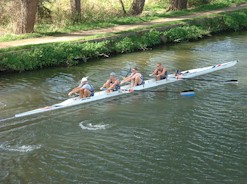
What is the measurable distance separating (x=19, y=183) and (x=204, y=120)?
691cm

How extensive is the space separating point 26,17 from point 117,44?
6058 millimetres

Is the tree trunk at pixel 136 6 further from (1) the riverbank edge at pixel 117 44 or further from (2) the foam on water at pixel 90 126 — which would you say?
(2) the foam on water at pixel 90 126

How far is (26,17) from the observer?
2666 centimetres

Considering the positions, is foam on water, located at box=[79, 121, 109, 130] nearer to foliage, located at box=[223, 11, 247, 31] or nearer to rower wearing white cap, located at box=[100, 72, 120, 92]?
rower wearing white cap, located at box=[100, 72, 120, 92]

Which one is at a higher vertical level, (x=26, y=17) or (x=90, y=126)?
(x=26, y=17)

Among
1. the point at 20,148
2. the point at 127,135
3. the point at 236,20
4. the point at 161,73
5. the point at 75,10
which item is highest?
the point at 75,10

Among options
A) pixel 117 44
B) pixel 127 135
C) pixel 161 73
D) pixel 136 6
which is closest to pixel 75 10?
pixel 136 6

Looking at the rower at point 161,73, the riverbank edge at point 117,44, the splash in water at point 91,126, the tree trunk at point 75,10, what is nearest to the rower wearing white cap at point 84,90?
the splash in water at point 91,126

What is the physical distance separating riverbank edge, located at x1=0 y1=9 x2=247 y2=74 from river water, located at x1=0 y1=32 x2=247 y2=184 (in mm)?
1350

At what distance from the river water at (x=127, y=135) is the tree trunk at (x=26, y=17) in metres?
6.37

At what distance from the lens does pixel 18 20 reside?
27.2 metres

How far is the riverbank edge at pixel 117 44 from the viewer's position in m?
22.5

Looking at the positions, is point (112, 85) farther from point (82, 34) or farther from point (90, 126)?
point (82, 34)

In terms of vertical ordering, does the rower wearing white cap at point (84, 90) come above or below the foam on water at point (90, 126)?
above
